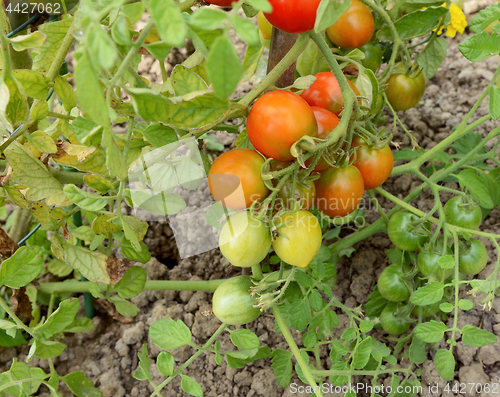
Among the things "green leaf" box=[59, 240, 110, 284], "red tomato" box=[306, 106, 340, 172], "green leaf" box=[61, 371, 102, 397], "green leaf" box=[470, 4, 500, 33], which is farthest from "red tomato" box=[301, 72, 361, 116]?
"green leaf" box=[61, 371, 102, 397]

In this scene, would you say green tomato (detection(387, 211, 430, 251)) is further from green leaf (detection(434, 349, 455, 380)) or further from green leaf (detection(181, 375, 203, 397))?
green leaf (detection(181, 375, 203, 397))

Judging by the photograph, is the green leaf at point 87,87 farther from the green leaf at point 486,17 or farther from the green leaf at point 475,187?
the green leaf at point 475,187

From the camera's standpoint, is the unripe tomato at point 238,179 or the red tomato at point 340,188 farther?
the red tomato at point 340,188

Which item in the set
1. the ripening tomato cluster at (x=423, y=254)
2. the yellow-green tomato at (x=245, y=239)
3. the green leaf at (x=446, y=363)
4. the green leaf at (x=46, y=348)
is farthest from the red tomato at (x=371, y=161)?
the green leaf at (x=46, y=348)

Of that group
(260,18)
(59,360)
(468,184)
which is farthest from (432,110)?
(59,360)

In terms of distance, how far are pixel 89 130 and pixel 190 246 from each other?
672 millimetres

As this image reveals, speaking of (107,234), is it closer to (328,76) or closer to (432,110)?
(328,76)

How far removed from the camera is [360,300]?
4.17 feet

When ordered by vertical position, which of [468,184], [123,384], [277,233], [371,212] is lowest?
[123,384]

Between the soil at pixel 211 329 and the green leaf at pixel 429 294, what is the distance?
0.35m

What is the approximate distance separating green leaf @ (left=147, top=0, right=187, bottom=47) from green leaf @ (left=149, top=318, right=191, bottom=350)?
24.2 inches

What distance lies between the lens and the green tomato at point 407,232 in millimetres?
1004

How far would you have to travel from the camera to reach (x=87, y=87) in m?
0.40

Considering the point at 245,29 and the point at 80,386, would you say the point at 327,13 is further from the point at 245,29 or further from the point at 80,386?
the point at 80,386
